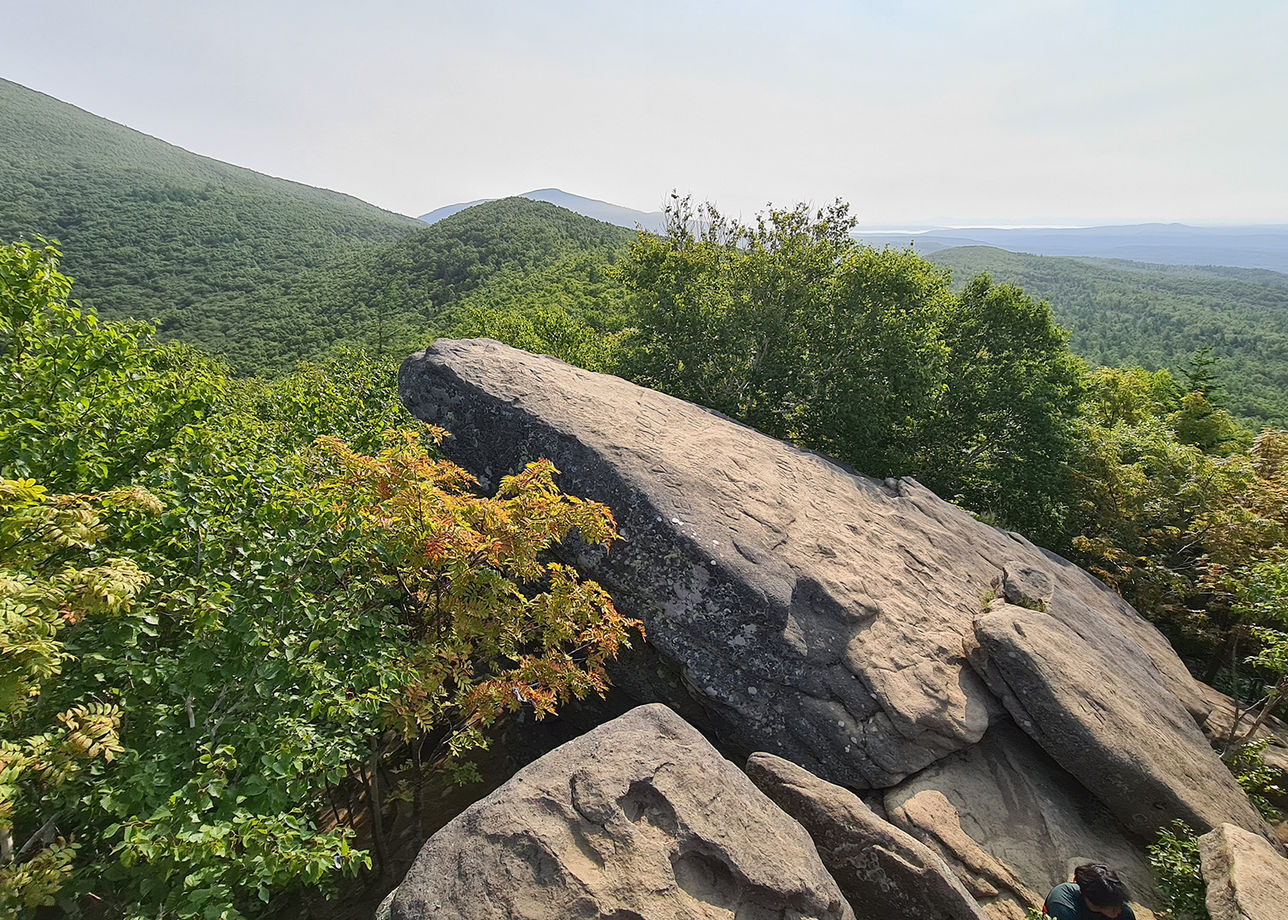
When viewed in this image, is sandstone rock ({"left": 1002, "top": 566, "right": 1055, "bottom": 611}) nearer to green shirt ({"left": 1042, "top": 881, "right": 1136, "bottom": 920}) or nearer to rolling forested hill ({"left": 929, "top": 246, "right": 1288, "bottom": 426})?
green shirt ({"left": 1042, "top": 881, "right": 1136, "bottom": 920})

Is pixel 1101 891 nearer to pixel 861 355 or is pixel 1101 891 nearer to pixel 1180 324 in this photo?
pixel 861 355

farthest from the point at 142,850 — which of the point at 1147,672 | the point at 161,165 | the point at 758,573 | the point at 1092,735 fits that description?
the point at 161,165

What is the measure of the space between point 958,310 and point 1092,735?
1659 cm

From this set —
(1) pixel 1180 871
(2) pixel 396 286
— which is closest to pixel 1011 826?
(1) pixel 1180 871

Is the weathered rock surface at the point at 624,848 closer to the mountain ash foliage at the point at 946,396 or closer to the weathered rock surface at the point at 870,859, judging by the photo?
the weathered rock surface at the point at 870,859

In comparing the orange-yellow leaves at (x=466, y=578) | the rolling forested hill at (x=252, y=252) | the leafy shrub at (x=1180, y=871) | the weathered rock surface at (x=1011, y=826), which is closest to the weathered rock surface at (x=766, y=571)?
the weathered rock surface at (x=1011, y=826)

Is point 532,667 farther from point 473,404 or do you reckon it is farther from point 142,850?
point 473,404

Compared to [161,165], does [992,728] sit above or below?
below

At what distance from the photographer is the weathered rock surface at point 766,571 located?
8578 mm

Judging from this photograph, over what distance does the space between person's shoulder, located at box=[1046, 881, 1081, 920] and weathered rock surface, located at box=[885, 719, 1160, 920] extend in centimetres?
96

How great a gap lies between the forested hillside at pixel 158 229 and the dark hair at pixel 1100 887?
110 metres

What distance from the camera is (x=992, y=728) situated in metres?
10.0

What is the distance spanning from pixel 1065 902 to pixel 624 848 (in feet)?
18.3

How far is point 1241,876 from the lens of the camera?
7070 mm
